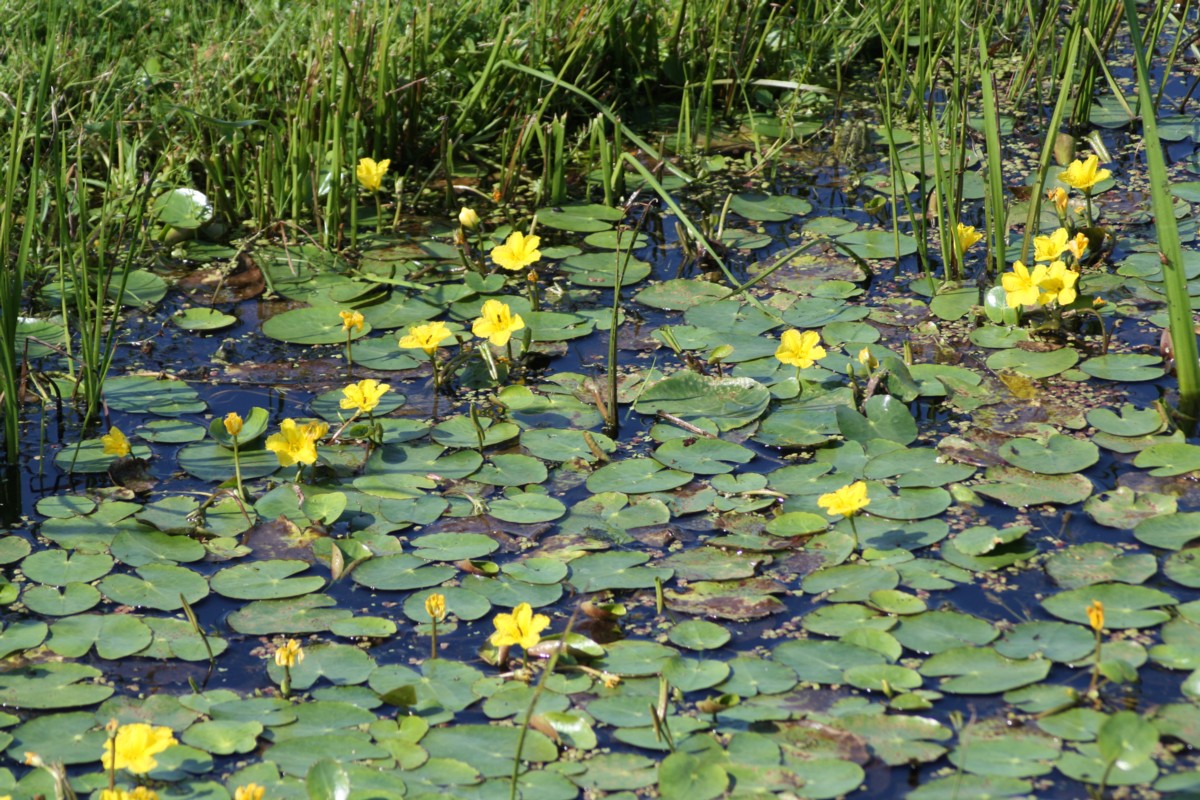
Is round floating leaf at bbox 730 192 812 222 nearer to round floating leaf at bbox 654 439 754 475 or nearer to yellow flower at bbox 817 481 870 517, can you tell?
round floating leaf at bbox 654 439 754 475

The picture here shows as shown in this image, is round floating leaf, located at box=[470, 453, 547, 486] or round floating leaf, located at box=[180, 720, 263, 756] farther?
round floating leaf, located at box=[470, 453, 547, 486]

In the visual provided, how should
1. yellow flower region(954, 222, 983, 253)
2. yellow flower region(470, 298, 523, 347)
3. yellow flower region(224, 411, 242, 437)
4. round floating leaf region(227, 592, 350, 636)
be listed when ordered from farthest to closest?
yellow flower region(954, 222, 983, 253)
yellow flower region(470, 298, 523, 347)
yellow flower region(224, 411, 242, 437)
round floating leaf region(227, 592, 350, 636)

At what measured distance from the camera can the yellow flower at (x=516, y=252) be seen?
280 cm

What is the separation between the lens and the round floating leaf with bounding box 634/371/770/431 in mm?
2535

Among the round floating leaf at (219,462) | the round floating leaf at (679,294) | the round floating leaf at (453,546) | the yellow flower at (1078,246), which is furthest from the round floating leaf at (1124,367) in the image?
the round floating leaf at (219,462)

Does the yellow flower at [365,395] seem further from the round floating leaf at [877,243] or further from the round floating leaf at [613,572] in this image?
the round floating leaf at [877,243]

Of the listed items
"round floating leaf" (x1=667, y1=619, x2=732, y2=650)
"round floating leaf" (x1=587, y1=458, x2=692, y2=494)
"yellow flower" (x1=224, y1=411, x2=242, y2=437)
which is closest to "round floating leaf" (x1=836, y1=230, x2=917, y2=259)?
"round floating leaf" (x1=587, y1=458, x2=692, y2=494)

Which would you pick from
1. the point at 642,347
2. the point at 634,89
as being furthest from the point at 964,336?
the point at 634,89

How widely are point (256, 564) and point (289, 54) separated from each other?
1778mm

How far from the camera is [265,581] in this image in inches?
83.0

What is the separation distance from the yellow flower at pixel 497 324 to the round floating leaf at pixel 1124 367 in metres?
1.16

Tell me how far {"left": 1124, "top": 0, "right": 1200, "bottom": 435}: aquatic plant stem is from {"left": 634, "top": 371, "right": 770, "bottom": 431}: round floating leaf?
0.75 m

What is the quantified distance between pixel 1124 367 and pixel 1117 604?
2.60ft

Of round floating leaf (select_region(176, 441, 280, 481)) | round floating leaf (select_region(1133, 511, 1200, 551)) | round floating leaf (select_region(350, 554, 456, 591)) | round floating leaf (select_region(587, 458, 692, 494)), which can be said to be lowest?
round floating leaf (select_region(350, 554, 456, 591))
